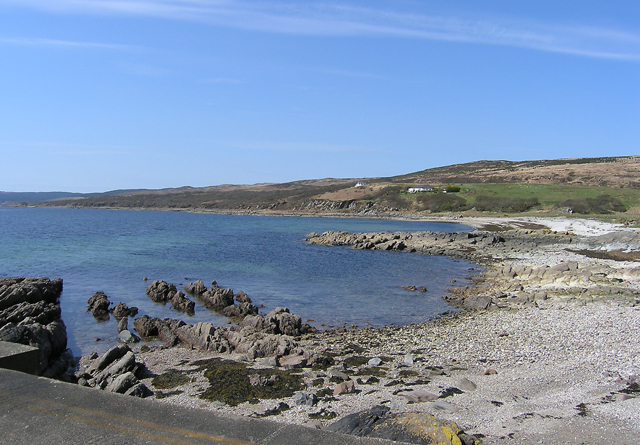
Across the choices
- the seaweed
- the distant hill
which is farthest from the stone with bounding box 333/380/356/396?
→ the distant hill

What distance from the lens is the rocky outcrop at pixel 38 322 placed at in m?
13.0

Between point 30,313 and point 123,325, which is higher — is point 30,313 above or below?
above

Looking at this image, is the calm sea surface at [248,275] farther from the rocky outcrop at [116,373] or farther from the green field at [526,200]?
the green field at [526,200]

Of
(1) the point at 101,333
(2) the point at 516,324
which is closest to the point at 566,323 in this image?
(2) the point at 516,324

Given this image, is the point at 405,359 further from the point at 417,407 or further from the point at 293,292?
the point at 293,292

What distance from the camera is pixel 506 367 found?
11867mm

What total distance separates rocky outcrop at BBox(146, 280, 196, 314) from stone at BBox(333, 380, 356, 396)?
1264 cm

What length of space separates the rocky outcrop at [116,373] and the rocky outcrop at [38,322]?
0.58 metres

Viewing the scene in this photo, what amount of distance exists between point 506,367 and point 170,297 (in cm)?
1756

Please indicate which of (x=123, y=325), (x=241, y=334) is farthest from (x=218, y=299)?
(x=241, y=334)

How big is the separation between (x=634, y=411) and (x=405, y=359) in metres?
5.85

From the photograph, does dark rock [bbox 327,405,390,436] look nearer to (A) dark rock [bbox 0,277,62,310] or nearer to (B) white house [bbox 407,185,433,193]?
(A) dark rock [bbox 0,277,62,310]

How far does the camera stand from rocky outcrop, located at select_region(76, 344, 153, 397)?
10.5 meters

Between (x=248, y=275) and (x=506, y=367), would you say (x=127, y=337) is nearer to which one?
(x=506, y=367)
